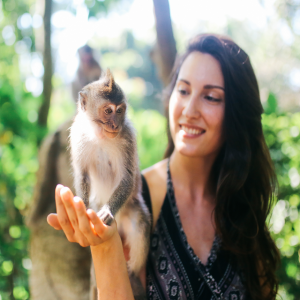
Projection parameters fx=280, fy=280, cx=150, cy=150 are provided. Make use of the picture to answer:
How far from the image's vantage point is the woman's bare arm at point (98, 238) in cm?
100

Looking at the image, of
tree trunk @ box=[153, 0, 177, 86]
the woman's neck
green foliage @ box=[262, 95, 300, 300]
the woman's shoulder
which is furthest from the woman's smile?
green foliage @ box=[262, 95, 300, 300]

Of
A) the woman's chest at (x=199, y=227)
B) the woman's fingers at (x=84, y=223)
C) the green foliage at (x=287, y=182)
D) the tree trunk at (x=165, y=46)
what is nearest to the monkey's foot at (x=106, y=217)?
the woman's fingers at (x=84, y=223)

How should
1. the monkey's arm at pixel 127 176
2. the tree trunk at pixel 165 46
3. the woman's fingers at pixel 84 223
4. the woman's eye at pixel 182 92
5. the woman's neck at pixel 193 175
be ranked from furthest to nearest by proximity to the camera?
the tree trunk at pixel 165 46
the woman's neck at pixel 193 175
the woman's eye at pixel 182 92
the monkey's arm at pixel 127 176
the woman's fingers at pixel 84 223

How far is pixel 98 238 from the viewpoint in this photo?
1.07 metres

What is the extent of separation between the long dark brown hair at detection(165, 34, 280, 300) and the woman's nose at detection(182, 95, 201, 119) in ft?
0.79

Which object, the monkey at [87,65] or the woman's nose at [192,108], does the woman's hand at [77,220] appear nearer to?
the woman's nose at [192,108]

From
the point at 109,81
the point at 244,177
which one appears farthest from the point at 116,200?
the point at 244,177

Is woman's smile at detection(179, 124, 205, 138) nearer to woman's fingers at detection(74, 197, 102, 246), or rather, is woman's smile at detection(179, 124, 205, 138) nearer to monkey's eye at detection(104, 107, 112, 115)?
monkey's eye at detection(104, 107, 112, 115)

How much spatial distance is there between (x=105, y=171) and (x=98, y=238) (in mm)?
431

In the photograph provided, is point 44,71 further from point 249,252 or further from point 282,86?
point 282,86

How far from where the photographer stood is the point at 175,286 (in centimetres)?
155

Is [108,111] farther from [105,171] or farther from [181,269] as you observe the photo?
[181,269]

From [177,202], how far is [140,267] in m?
0.47

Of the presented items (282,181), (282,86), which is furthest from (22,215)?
(282,86)
